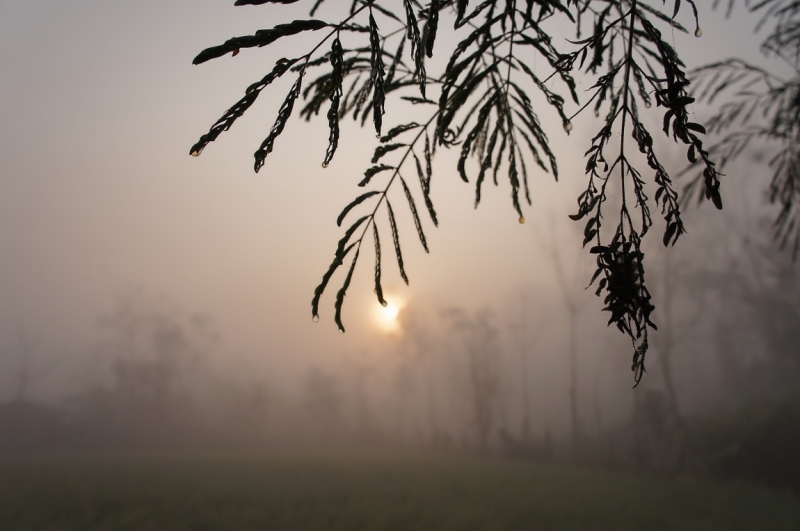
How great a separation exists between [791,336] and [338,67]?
14.2 metres

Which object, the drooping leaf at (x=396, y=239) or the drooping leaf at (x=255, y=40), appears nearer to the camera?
the drooping leaf at (x=255, y=40)

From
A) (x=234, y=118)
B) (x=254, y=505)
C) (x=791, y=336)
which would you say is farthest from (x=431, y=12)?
(x=791, y=336)

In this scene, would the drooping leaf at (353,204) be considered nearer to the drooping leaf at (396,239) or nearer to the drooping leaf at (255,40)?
the drooping leaf at (396,239)

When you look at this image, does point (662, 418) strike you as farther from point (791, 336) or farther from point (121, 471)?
point (121, 471)

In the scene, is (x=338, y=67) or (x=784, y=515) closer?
(x=338, y=67)

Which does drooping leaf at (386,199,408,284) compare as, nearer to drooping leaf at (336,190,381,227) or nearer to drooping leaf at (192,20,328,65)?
drooping leaf at (336,190,381,227)

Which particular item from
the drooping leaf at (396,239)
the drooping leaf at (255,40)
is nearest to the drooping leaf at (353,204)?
the drooping leaf at (396,239)

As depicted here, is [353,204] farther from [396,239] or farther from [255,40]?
[255,40]

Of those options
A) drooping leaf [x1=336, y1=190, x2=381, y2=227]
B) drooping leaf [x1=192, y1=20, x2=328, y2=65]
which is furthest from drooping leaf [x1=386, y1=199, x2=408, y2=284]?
drooping leaf [x1=192, y1=20, x2=328, y2=65]

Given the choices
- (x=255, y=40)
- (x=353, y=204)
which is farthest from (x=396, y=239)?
(x=255, y=40)

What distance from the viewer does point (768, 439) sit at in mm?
7926

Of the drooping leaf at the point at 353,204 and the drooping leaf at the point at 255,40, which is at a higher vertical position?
the drooping leaf at the point at 255,40

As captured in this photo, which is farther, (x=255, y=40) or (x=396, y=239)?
(x=396, y=239)

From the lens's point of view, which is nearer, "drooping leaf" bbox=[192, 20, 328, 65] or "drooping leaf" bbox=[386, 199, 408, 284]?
"drooping leaf" bbox=[192, 20, 328, 65]
